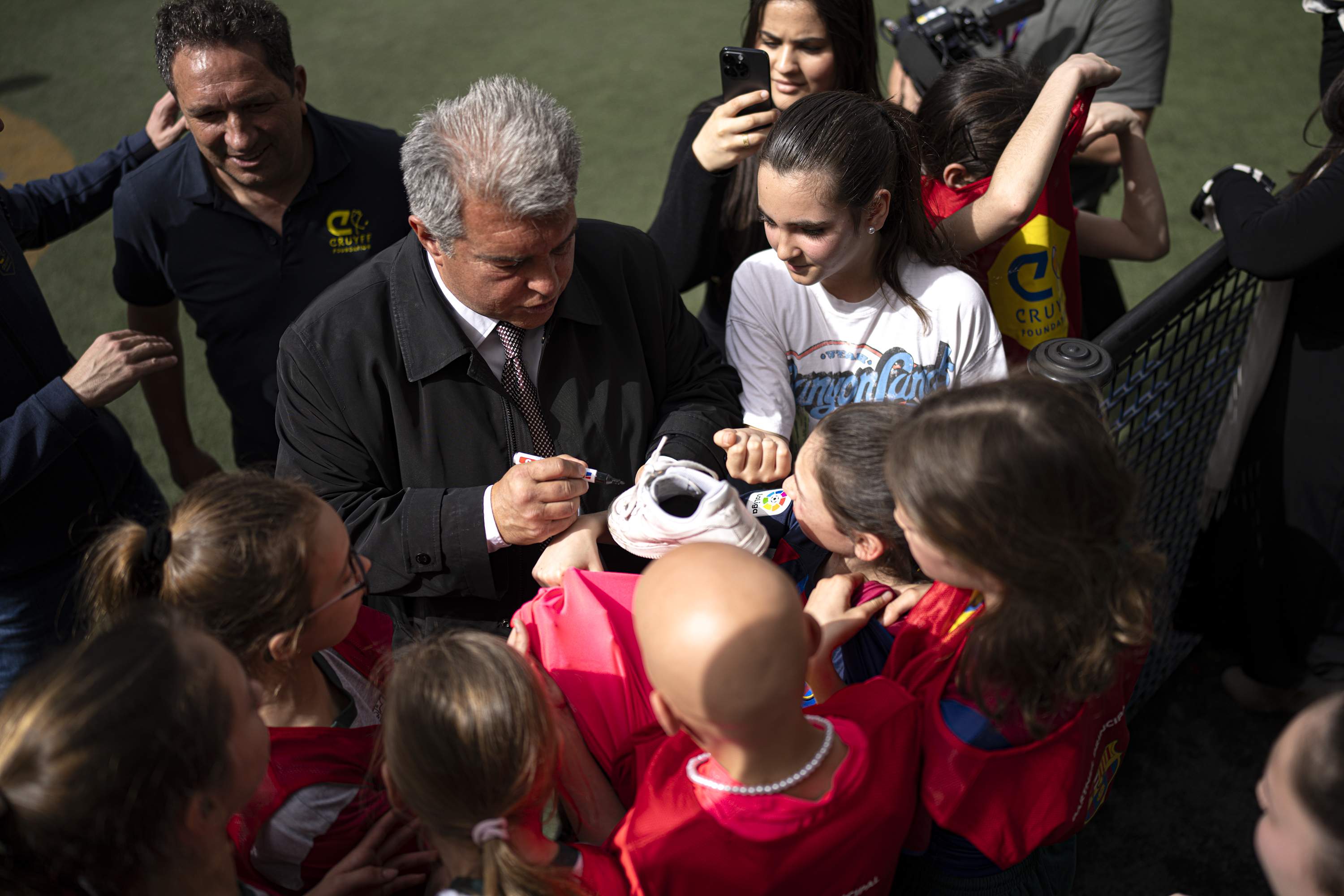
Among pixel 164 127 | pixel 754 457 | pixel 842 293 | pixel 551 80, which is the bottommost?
pixel 754 457

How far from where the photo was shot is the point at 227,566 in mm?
1476

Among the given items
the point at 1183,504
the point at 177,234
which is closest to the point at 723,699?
the point at 1183,504

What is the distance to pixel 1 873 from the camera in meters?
1.13

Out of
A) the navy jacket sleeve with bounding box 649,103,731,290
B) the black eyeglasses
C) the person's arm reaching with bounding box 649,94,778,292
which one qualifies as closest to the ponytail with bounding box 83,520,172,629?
the black eyeglasses

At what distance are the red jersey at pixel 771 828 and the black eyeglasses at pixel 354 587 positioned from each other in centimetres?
57

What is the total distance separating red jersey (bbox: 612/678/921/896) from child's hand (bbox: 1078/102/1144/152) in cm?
173

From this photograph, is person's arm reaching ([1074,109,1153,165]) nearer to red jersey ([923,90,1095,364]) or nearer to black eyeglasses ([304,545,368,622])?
red jersey ([923,90,1095,364])

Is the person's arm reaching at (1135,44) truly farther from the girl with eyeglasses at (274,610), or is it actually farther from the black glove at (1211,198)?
the girl with eyeglasses at (274,610)

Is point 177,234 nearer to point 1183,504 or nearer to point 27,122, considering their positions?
point 1183,504

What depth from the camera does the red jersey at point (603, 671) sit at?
160 centimetres

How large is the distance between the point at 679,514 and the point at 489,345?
23.1 inches

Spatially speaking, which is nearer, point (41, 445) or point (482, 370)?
point (482, 370)

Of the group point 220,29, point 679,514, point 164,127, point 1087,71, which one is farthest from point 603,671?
point 164,127

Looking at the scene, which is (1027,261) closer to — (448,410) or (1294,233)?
(1294,233)
